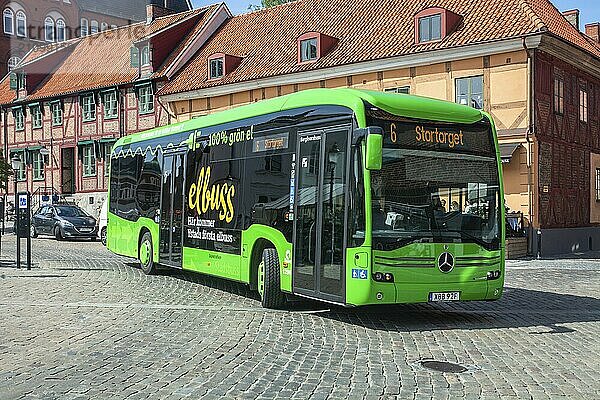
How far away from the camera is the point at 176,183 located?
51.9 feet

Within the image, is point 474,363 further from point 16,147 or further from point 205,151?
point 16,147

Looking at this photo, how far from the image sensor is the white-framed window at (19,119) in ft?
162

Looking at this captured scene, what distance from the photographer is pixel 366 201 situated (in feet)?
32.8

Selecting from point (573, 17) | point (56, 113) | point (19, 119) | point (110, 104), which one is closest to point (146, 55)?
point (110, 104)

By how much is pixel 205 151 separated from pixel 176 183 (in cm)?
146

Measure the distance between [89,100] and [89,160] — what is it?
11.0ft

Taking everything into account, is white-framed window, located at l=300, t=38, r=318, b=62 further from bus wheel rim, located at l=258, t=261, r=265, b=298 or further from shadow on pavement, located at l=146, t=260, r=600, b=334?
bus wheel rim, located at l=258, t=261, r=265, b=298

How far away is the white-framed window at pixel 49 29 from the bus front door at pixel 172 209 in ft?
174

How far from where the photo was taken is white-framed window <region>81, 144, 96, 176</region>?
146 ft

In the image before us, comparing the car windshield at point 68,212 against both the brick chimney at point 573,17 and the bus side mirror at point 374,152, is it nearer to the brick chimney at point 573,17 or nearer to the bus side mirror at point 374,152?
A: the brick chimney at point 573,17

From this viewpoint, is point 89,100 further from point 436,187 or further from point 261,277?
point 436,187

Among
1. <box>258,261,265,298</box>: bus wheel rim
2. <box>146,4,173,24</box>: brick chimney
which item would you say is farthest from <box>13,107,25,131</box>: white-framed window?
<box>258,261,265,298</box>: bus wheel rim

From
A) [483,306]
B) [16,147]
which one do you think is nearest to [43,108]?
[16,147]

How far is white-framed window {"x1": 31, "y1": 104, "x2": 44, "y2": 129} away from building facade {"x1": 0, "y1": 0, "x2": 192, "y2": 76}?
14.9 m
